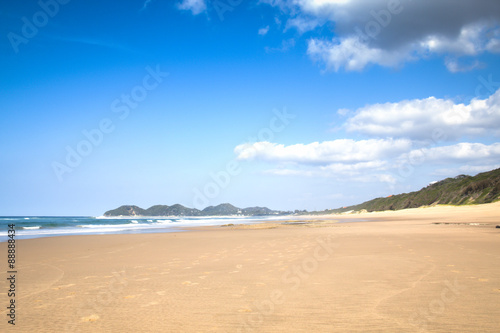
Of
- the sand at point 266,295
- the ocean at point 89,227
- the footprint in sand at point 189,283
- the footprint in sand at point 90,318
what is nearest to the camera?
the sand at point 266,295

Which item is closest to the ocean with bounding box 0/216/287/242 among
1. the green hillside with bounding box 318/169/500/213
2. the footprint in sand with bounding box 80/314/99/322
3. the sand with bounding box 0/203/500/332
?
the sand with bounding box 0/203/500/332

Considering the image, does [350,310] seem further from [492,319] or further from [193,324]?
[193,324]

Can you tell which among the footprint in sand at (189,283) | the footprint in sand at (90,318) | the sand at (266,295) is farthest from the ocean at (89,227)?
the footprint in sand at (90,318)

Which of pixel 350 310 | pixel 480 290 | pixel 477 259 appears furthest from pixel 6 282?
pixel 477 259

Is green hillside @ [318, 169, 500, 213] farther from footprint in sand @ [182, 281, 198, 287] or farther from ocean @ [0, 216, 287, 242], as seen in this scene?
footprint in sand @ [182, 281, 198, 287]

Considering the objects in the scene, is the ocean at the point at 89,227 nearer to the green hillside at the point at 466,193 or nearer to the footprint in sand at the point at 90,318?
the footprint in sand at the point at 90,318

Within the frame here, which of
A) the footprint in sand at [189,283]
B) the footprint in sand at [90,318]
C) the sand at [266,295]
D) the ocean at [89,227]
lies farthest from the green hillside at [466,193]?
the footprint in sand at [90,318]

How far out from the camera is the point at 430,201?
82375 mm

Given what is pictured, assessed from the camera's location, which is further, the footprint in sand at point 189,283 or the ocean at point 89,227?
the ocean at point 89,227

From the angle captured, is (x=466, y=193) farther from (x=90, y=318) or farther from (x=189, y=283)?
(x=90, y=318)

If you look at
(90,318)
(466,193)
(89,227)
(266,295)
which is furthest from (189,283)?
(466,193)

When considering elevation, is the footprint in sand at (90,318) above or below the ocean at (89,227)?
above

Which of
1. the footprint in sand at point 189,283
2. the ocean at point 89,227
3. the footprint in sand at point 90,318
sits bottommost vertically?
the ocean at point 89,227

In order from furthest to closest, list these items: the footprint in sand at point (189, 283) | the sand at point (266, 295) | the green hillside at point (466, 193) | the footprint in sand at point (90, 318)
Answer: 1. the green hillside at point (466, 193)
2. the footprint in sand at point (189, 283)
3. the footprint in sand at point (90, 318)
4. the sand at point (266, 295)
